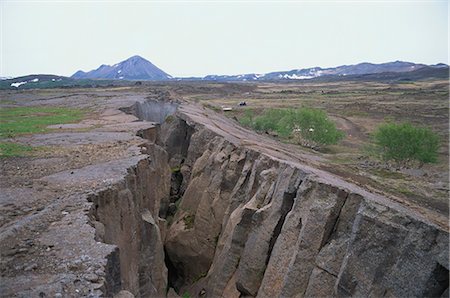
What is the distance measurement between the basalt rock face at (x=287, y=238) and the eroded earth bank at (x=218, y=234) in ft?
0.08

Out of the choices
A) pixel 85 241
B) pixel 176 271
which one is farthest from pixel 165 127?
pixel 85 241

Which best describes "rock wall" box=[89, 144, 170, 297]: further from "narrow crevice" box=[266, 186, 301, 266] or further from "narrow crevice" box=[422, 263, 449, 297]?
"narrow crevice" box=[422, 263, 449, 297]

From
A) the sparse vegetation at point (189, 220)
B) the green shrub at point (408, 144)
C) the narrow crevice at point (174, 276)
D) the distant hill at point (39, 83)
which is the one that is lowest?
the narrow crevice at point (174, 276)

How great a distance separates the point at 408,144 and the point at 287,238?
19.3m

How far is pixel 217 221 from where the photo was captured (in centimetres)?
1540

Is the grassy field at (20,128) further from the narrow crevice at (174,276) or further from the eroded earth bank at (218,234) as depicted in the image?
the narrow crevice at (174,276)

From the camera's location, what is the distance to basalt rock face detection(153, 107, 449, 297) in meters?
7.24

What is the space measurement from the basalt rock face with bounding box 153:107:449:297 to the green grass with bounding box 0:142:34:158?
631 cm

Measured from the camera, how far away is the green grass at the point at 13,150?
1306 centimetres

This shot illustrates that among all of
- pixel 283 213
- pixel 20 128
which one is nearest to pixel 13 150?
pixel 20 128

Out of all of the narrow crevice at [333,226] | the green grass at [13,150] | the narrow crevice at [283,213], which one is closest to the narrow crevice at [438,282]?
the narrow crevice at [333,226]

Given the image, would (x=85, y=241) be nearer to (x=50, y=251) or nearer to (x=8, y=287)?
(x=50, y=251)

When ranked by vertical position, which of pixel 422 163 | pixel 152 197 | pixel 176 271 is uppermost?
pixel 152 197

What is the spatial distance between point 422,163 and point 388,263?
21303mm
